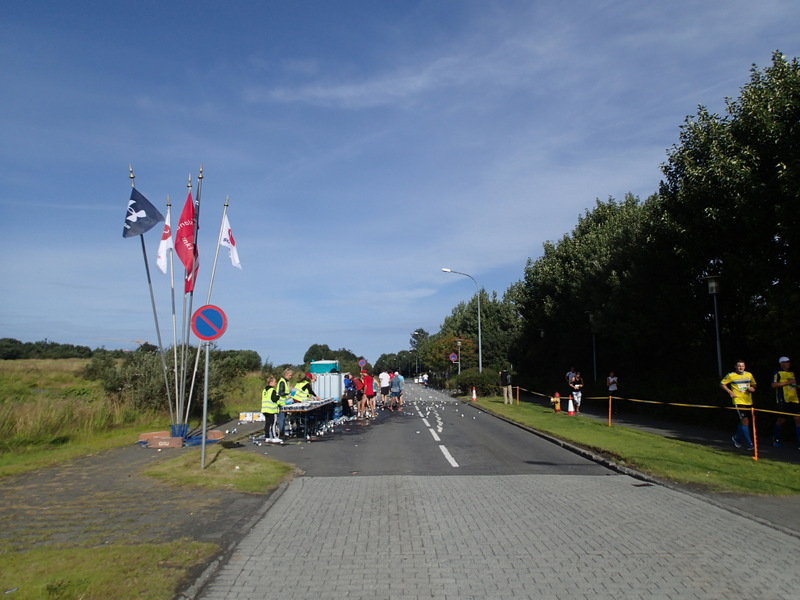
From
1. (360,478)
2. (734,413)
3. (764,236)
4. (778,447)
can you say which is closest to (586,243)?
(764,236)

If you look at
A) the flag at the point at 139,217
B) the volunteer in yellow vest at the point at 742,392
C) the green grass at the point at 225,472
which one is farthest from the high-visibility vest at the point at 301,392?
the volunteer in yellow vest at the point at 742,392

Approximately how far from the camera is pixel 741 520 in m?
7.15

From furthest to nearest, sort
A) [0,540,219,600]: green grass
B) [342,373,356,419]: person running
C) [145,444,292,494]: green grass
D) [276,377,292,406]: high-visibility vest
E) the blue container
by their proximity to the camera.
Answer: [342,373,356,419]: person running < [276,377,292,406]: high-visibility vest < the blue container < [145,444,292,494]: green grass < [0,540,219,600]: green grass

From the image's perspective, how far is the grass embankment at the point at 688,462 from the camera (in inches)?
363

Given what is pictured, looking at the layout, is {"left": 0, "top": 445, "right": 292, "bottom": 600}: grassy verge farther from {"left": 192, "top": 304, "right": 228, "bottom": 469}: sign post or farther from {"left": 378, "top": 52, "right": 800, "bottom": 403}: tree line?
{"left": 378, "top": 52, "right": 800, "bottom": 403}: tree line

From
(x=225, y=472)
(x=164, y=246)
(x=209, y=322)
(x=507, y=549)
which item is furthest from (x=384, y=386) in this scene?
(x=507, y=549)

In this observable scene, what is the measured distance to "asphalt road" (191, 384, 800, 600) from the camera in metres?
4.98

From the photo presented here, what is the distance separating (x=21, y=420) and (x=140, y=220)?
17.3 feet

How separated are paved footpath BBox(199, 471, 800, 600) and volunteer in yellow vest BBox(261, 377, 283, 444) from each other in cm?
623

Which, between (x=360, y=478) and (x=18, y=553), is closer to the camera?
(x=18, y=553)

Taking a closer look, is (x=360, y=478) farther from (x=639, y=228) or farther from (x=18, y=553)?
(x=639, y=228)

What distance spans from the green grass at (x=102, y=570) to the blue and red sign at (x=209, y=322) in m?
5.14

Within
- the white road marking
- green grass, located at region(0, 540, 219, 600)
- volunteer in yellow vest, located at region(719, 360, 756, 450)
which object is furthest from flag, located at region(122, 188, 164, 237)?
volunteer in yellow vest, located at region(719, 360, 756, 450)

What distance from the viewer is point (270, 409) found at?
15180 millimetres
